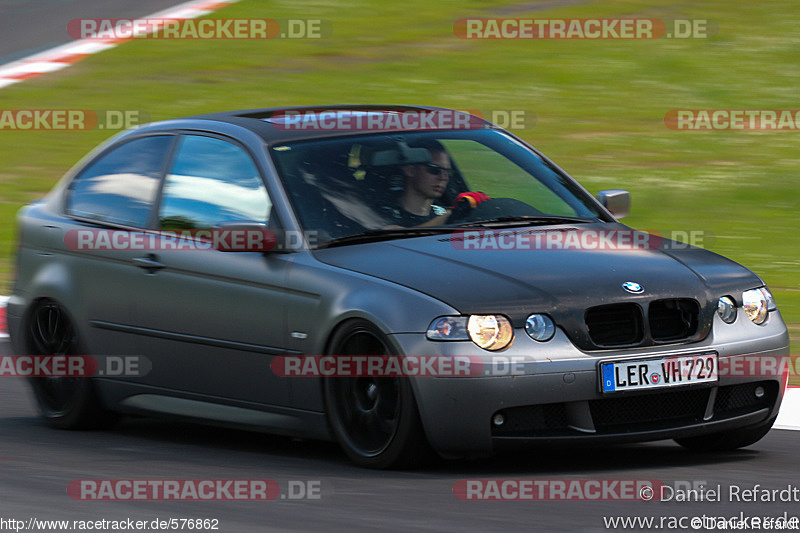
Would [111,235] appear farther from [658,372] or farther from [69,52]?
[69,52]

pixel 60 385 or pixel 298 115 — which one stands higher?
pixel 298 115

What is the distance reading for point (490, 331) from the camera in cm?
568

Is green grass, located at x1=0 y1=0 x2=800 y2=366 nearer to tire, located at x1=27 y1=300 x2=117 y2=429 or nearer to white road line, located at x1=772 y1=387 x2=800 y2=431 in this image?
white road line, located at x1=772 y1=387 x2=800 y2=431

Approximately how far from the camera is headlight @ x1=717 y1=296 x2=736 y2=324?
612 cm

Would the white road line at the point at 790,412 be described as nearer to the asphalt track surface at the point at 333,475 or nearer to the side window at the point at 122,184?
the asphalt track surface at the point at 333,475

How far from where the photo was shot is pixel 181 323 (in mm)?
6797

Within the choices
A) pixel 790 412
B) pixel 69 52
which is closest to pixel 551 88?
pixel 69 52

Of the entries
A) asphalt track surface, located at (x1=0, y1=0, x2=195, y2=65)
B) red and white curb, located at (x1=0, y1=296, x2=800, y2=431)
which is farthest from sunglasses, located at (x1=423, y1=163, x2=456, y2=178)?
asphalt track surface, located at (x1=0, y1=0, x2=195, y2=65)

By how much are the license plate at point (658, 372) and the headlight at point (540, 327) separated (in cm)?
24

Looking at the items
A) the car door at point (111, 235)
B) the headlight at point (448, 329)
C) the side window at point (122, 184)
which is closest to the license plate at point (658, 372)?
the headlight at point (448, 329)

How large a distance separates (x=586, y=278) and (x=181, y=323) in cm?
199

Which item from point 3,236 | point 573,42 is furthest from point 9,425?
point 573,42

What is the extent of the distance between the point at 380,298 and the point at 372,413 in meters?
0.48

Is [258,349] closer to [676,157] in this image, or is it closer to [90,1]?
[676,157]
